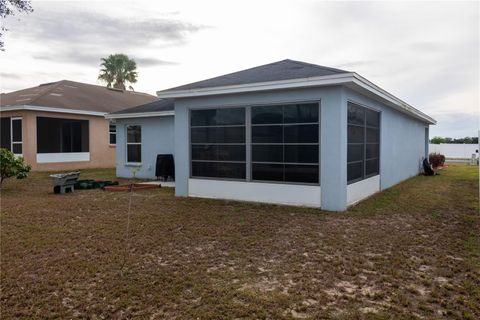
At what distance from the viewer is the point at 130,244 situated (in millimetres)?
5297

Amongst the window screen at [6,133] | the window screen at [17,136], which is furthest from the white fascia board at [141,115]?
the window screen at [6,133]

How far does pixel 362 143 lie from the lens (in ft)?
30.5

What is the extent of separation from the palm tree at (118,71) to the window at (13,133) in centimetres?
1691

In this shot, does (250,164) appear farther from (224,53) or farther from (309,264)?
(224,53)

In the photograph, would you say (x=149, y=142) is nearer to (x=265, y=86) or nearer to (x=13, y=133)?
(x=265, y=86)

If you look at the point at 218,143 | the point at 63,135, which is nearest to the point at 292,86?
the point at 218,143

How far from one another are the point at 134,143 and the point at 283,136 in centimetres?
841

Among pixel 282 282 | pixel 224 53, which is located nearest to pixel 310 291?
pixel 282 282

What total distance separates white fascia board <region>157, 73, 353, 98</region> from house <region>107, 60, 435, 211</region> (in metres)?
0.02

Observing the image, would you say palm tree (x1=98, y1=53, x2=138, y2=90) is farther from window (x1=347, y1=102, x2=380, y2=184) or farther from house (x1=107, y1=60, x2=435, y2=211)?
window (x1=347, y1=102, x2=380, y2=184)

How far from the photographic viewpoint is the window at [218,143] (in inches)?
346

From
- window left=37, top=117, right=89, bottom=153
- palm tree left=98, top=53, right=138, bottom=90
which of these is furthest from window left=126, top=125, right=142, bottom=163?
palm tree left=98, top=53, right=138, bottom=90

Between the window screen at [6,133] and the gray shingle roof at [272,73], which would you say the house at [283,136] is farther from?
the window screen at [6,133]

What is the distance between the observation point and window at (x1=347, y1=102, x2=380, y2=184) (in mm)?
8376
